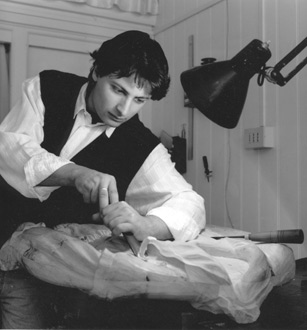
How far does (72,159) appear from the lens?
835 mm

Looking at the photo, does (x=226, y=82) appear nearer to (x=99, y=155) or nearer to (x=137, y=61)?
(x=137, y=61)

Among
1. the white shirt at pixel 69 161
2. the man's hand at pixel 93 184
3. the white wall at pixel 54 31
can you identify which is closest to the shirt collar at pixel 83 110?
the white shirt at pixel 69 161

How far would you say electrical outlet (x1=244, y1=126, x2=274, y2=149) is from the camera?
1.05 meters

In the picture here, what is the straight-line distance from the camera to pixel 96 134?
873 millimetres

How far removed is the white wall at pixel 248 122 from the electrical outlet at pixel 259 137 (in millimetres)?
16

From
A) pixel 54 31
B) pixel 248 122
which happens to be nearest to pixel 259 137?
pixel 248 122

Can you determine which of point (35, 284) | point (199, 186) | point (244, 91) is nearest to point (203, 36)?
point (199, 186)

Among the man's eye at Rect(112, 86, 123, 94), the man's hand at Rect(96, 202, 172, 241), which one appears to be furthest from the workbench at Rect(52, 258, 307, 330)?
the man's eye at Rect(112, 86, 123, 94)

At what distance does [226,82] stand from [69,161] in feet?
0.91

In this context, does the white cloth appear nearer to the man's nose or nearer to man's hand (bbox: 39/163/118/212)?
man's hand (bbox: 39/163/118/212)

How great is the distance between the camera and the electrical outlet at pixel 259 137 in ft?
3.44

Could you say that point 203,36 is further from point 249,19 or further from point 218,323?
point 218,323

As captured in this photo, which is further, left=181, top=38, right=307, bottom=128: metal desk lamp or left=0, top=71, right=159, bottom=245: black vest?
left=0, top=71, right=159, bottom=245: black vest

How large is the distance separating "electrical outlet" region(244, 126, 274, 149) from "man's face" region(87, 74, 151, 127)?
37 cm
